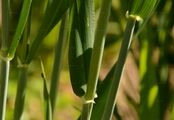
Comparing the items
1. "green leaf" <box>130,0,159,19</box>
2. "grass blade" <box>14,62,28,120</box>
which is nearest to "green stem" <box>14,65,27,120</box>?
"grass blade" <box>14,62,28,120</box>

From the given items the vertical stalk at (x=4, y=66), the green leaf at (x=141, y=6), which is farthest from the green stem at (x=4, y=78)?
the green leaf at (x=141, y=6)

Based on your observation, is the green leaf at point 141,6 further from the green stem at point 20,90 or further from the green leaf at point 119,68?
the green stem at point 20,90

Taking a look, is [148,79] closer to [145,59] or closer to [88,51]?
[145,59]

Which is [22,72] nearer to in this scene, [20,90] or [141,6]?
[20,90]

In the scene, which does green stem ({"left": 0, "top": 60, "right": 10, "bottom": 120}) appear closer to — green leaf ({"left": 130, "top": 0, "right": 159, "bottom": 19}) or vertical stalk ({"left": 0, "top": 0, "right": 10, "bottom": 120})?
vertical stalk ({"left": 0, "top": 0, "right": 10, "bottom": 120})

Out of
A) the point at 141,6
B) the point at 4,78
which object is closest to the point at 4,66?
the point at 4,78
